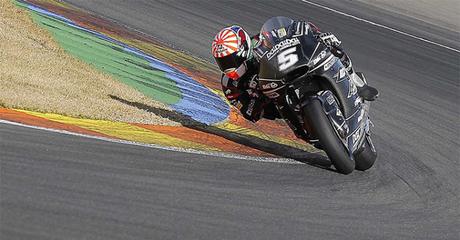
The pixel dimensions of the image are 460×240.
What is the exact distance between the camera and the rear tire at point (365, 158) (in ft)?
27.3

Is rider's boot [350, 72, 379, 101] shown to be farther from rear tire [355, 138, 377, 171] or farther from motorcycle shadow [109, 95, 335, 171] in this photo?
motorcycle shadow [109, 95, 335, 171]

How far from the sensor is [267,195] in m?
6.86

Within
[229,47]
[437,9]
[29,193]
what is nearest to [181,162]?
[229,47]

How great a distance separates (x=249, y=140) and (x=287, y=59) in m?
1.88

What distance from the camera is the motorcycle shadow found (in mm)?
8648

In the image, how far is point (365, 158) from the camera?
8.38 m

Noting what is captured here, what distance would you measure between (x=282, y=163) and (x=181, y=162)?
135 cm

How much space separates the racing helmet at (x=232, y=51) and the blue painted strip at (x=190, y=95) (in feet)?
5.66

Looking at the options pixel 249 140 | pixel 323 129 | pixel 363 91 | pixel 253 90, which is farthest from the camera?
pixel 249 140

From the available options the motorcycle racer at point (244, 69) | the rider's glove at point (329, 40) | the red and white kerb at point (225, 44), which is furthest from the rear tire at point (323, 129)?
the rider's glove at point (329, 40)

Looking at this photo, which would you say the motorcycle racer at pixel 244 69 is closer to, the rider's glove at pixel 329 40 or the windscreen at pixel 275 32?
the rider's glove at pixel 329 40

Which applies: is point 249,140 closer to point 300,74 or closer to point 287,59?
point 300,74

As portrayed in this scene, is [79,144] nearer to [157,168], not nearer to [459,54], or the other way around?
[157,168]

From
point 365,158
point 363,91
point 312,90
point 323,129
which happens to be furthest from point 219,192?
point 363,91
